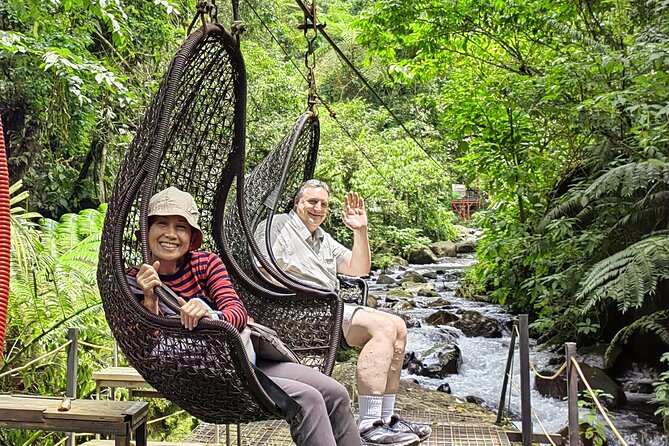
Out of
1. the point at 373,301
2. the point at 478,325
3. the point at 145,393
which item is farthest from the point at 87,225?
the point at 373,301

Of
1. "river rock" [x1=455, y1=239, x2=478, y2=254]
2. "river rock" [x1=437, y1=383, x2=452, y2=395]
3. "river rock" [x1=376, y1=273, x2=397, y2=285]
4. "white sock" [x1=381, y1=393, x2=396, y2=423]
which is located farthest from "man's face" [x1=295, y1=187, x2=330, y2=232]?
"river rock" [x1=455, y1=239, x2=478, y2=254]

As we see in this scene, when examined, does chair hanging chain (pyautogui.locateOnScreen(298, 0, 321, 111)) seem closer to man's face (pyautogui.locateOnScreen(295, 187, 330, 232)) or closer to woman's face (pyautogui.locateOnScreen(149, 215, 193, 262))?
man's face (pyautogui.locateOnScreen(295, 187, 330, 232))

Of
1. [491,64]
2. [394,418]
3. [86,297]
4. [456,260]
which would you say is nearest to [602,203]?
[491,64]

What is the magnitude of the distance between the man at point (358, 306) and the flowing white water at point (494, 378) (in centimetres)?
142

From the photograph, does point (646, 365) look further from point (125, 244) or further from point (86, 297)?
point (125, 244)

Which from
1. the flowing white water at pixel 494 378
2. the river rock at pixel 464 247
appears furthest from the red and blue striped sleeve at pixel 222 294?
the river rock at pixel 464 247

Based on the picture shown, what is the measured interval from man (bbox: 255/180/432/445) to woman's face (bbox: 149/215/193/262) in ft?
2.65

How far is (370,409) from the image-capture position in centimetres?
220

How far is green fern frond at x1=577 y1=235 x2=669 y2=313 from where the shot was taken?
335cm

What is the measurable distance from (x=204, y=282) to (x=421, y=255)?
10.4m

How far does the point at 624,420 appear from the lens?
450cm

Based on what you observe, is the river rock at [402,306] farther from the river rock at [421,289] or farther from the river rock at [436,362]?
the river rock at [436,362]

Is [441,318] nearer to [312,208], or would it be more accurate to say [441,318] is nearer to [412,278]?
[412,278]

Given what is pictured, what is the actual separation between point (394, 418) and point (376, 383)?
0.47 feet
